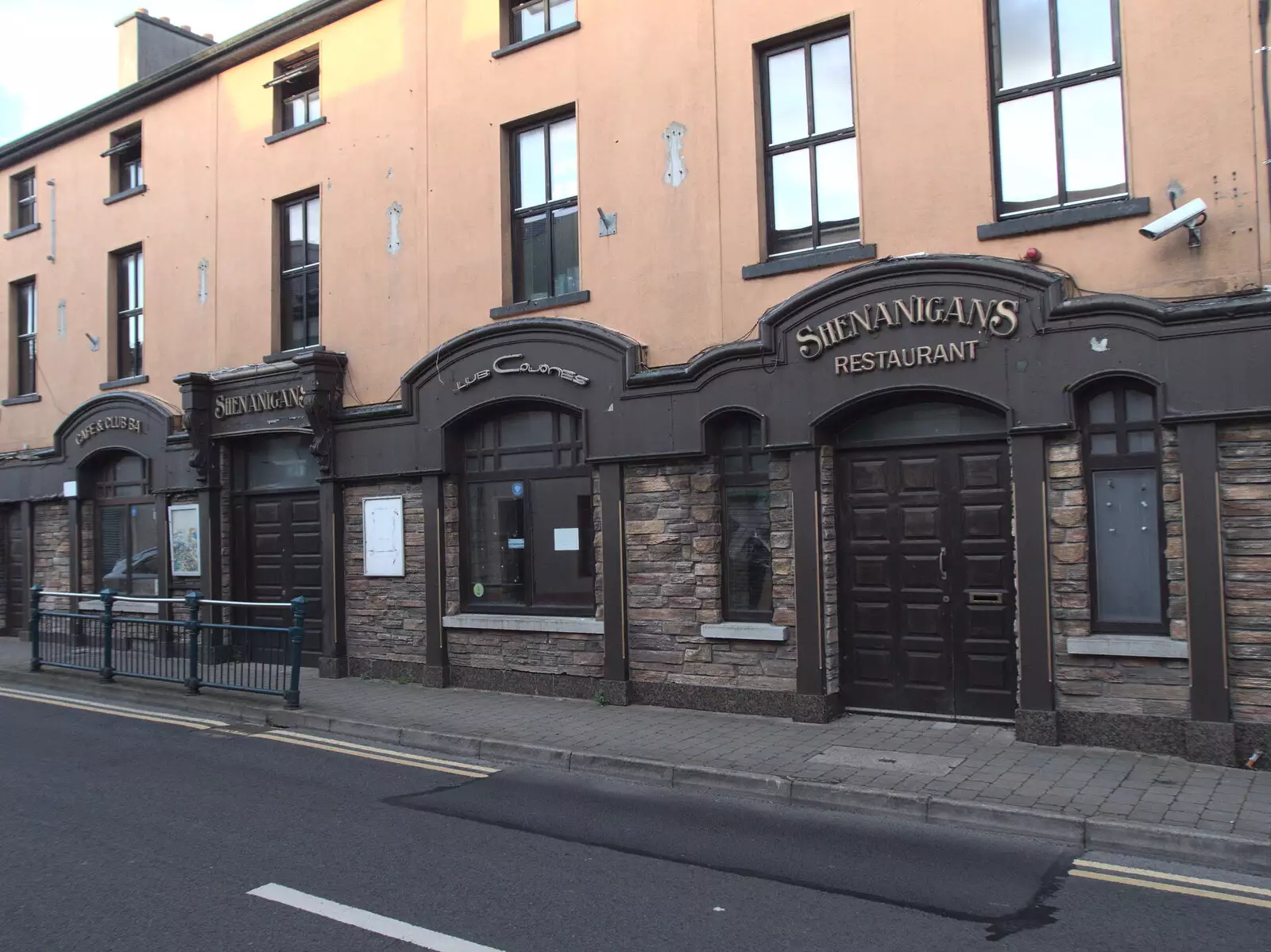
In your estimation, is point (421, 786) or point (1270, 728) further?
point (421, 786)

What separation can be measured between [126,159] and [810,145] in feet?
40.3

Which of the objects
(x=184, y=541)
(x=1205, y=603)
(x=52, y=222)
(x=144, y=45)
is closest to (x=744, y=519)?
(x=1205, y=603)

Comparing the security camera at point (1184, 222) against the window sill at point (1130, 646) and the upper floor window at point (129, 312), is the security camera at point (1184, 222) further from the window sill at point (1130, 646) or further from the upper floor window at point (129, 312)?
the upper floor window at point (129, 312)

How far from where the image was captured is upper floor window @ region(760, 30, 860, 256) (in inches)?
396

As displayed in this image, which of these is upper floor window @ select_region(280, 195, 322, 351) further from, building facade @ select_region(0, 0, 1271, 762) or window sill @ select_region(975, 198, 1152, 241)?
window sill @ select_region(975, 198, 1152, 241)

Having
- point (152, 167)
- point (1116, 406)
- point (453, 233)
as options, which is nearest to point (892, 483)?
point (1116, 406)

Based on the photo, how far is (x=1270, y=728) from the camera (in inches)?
309

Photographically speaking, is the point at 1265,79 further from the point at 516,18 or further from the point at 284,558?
the point at 284,558

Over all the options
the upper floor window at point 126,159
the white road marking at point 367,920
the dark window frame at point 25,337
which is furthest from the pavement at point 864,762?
the dark window frame at point 25,337

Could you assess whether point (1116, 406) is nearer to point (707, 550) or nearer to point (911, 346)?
point (911, 346)

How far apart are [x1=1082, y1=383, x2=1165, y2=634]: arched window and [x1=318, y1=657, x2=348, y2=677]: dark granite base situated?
8831mm

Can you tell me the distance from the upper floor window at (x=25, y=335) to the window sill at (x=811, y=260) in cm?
1426

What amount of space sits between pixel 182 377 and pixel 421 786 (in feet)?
29.0

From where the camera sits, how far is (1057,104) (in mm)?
9031
